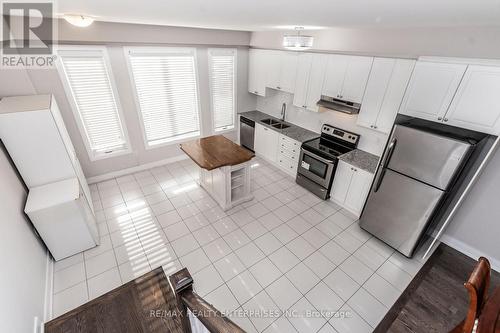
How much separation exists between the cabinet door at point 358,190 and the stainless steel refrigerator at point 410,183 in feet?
0.74

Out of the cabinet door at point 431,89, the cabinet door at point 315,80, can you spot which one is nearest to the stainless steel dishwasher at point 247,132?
the cabinet door at point 315,80

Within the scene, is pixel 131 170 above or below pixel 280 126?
below

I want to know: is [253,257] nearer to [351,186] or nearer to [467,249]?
[351,186]

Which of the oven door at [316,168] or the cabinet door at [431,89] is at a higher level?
the cabinet door at [431,89]

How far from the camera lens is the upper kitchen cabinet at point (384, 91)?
2.87m

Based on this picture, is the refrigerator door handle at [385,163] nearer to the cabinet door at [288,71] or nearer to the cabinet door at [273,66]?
the cabinet door at [288,71]

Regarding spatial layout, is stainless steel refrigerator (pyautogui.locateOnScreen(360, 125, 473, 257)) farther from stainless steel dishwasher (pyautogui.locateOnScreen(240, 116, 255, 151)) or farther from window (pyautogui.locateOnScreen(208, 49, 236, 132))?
window (pyautogui.locateOnScreen(208, 49, 236, 132))

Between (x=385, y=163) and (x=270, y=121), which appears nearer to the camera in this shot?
(x=385, y=163)

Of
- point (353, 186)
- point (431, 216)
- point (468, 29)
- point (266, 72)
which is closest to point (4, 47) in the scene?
point (266, 72)

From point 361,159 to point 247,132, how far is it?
2823mm

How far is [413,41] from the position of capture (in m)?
2.72

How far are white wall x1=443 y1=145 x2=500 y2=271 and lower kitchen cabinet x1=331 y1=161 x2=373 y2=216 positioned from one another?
47.5 inches

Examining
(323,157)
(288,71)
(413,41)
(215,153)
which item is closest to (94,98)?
(215,153)

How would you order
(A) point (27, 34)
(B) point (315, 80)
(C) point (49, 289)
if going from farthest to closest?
1. (B) point (315, 80)
2. (A) point (27, 34)
3. (C) point (49, 289)
